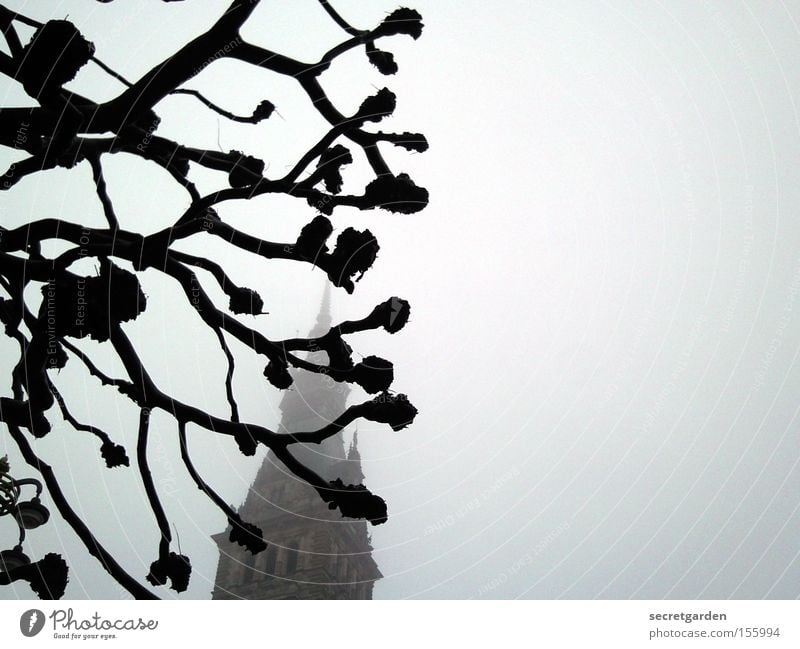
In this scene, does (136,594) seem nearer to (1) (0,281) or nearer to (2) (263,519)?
(1) (0,281)

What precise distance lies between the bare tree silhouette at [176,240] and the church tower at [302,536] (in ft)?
91.5

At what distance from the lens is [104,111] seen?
266cm

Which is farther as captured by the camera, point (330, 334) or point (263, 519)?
point (263, 519)

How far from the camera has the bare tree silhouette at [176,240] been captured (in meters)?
2.42

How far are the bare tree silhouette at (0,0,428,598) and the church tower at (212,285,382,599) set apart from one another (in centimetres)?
2788

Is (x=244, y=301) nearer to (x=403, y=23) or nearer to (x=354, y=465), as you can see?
(x=403, y=23)

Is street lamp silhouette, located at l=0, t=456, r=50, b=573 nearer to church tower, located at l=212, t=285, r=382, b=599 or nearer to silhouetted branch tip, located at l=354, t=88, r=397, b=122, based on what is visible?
silhouetted branch tip, located at l=354, t=88, r=397, b=122

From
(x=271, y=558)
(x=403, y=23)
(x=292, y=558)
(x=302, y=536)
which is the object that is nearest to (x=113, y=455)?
(x=403, y=23)

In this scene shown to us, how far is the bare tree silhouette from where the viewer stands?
2.42 m

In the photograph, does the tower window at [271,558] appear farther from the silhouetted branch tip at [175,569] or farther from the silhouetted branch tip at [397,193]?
the silhouetted branch tip at [397,193]

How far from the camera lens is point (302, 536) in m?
34.4

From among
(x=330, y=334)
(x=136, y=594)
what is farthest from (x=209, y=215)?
(x=136, y=594)

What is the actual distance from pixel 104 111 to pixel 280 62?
78 cm

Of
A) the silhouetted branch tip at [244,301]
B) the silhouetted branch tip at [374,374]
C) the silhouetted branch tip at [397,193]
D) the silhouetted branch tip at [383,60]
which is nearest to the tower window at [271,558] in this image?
the silhouetted branch tip at [244,301]
